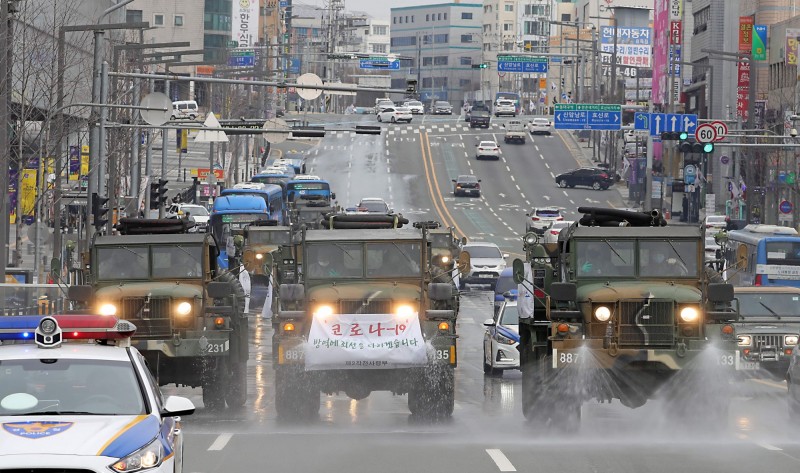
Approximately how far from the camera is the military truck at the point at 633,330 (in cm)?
1977

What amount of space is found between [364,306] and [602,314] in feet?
10.3

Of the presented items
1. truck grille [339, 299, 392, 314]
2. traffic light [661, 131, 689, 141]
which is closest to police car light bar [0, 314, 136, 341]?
truck grille [339, 299, 392, 314]

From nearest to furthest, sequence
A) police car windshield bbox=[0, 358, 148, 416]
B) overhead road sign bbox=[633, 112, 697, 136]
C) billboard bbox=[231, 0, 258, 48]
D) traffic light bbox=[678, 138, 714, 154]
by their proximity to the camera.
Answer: police car windshield bbox=[0, 358, 148, 416] < traffic light bbox=[678, 138, 714, 154] < overhead road sign bbox=[633, 112, 697, 136] < billboard bbox=[231, 0, 258, 48]

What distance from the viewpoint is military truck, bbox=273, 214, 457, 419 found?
2036 centimetres

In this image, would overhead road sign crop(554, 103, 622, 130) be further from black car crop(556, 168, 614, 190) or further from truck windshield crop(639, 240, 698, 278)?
truck windshield crop(639, 240, 698, 278)

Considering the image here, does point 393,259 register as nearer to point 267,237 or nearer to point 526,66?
point 267,237

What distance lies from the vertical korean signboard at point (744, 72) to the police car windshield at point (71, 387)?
81.1m

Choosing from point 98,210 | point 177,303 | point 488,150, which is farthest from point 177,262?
point 488,150

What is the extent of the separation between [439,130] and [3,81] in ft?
338

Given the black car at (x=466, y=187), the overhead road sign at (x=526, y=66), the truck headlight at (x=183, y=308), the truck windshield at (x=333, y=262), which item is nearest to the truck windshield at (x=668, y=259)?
the truck windshield at (x=333, y=262)

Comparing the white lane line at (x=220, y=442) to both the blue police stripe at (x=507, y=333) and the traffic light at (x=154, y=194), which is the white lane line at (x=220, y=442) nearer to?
the blue police stripe at (x=507, y=333)

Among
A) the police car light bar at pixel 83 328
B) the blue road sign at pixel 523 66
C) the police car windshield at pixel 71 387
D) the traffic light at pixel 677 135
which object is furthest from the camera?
the blue road sign at pixel 523 66

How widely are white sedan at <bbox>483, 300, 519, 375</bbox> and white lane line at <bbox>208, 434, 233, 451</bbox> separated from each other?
9.60 meters

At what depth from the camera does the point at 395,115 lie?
441 ft
